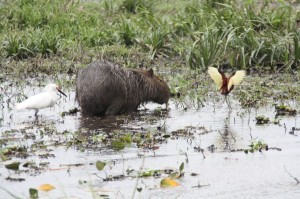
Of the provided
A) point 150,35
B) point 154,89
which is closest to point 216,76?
point 154,89

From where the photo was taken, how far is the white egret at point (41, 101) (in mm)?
9977

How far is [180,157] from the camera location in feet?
26.4

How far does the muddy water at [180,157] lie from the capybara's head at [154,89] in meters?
Answer: 0.15

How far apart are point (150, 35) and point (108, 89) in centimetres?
397

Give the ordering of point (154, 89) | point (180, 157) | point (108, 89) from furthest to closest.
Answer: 1. point (154, 89)
2. point (108, 89)
3. point (180, 157)

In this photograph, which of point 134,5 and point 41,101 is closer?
point 41,101

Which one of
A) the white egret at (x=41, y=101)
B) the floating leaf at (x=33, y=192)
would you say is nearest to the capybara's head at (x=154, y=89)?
the white egret at (x=41, y=101)

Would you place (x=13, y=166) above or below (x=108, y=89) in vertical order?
below

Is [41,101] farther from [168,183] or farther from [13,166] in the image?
[168,183]

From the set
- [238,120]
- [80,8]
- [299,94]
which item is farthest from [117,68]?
[80,8]

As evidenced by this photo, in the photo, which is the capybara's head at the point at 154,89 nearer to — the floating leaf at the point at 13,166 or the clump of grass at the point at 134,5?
the floating leaf at the point at 13,166

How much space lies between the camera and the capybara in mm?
10164

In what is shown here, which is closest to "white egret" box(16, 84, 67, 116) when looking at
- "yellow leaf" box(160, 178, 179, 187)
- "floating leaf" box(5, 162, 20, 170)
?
"floating leaf" box(5, 162, 20, 170)

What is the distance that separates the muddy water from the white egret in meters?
0.17
